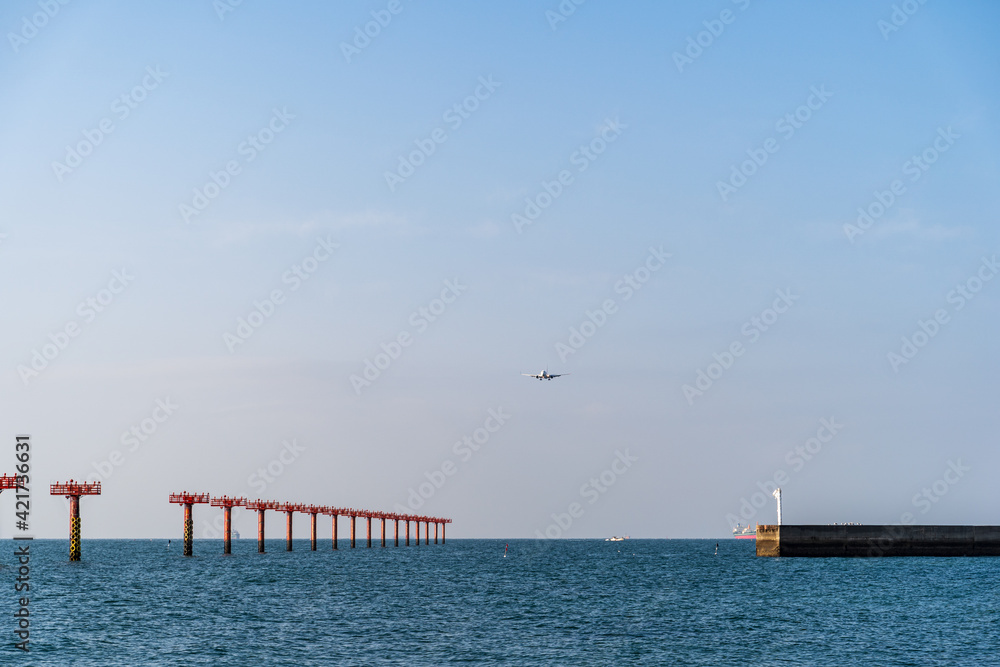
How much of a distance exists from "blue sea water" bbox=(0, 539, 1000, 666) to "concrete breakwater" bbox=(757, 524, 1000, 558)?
1106 inches

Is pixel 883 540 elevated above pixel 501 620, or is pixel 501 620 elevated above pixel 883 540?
pixel 501 620

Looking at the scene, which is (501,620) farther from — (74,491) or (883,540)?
(883,540)

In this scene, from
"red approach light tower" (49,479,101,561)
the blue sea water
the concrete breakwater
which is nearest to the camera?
the blue sea water

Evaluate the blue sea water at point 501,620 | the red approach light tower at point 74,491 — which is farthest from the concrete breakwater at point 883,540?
the red approach light tower at point 74,491

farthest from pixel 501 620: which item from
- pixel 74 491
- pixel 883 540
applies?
pixel 883 540

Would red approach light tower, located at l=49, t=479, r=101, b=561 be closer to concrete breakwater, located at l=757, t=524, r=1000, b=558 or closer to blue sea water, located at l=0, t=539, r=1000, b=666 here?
blue sea water, located at l=0, t=539, r=1000, b=666

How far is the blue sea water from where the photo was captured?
48.2 metres

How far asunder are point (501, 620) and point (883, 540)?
8910 centimetres

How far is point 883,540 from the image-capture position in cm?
13400

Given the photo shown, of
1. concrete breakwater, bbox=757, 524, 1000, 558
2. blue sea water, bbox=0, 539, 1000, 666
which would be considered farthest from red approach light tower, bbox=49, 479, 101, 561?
concrete breakwater, bbox=757, 524, 1000, 558

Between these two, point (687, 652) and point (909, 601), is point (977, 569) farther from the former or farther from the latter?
point (687, 652)

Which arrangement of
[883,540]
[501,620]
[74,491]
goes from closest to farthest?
1. [501,620]
2. [74,491]
3. [883,540]

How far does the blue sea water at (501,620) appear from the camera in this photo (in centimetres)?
4825

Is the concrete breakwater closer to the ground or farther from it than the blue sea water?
closer to the ground
